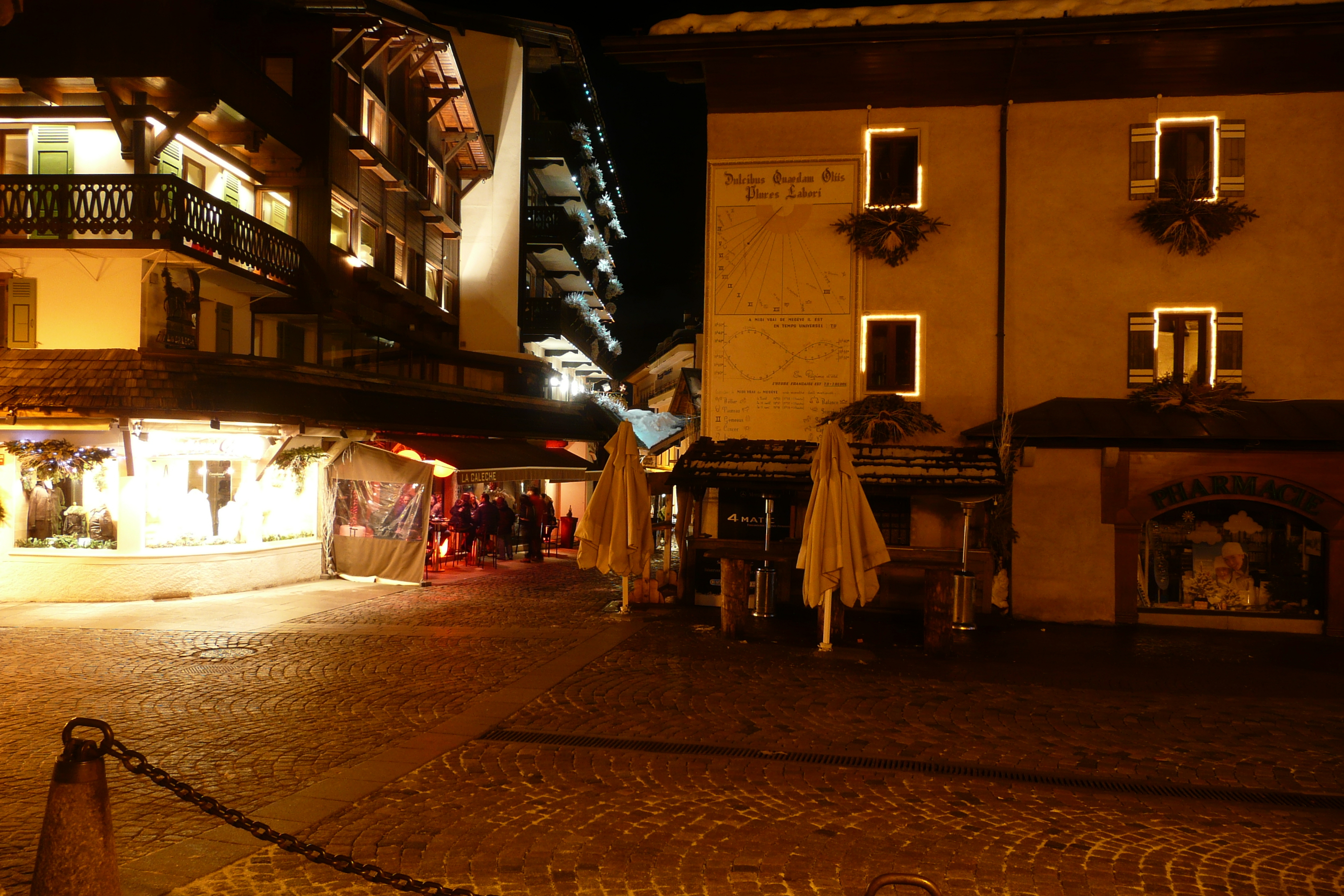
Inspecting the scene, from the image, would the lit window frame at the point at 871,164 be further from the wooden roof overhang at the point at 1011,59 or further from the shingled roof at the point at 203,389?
the shingled roof at the point at 203,389

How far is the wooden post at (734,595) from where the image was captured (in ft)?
39.1

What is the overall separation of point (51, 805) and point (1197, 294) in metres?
16.0

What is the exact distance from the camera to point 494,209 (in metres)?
30.4

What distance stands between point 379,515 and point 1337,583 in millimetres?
16630

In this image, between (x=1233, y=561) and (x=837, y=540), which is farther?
(x=1233, y=561)

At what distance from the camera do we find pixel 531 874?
489 centimetres

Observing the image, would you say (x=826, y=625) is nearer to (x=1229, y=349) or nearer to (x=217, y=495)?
(x=1229, y=349)

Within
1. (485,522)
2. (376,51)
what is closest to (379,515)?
(485,522)

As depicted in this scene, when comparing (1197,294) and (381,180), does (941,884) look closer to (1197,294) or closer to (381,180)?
(1197,294)

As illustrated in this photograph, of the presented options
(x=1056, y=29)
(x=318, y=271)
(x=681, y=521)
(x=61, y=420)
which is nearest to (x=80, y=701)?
(x=61, y=420)

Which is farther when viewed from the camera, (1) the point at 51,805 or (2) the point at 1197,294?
(2) the point at 1197,294

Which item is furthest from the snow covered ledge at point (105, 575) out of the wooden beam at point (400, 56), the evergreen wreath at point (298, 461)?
the wooden beam at point (400, 56)

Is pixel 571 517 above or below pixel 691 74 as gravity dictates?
below

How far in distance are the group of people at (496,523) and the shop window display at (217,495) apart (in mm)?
4120
